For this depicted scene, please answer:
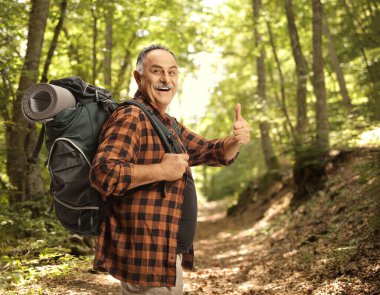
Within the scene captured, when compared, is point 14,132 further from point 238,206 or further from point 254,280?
point 238,206

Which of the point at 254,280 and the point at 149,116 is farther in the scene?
the point at 254,280

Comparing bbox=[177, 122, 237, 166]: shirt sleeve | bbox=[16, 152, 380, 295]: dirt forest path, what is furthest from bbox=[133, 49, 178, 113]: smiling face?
bbox=[16, 152, 380, 295]: dirt forest path

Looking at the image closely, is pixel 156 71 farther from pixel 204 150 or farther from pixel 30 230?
pixel 30 230

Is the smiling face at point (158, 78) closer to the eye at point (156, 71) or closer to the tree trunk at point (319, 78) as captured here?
the eye at point (156, 71)

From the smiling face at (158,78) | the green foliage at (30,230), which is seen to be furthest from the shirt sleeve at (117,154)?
the green foliage at (30,230)

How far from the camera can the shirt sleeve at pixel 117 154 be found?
226cm

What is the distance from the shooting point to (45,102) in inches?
97.1

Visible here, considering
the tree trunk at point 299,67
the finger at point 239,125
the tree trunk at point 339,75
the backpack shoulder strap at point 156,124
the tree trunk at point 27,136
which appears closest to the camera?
the backpack shoulder strap at point 156,124

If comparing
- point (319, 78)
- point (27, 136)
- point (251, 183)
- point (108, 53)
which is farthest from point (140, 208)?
point (251, 183)

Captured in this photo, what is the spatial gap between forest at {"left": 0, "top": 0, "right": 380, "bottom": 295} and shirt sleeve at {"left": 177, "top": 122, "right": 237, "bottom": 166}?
1.56 meters

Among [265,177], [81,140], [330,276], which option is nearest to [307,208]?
[330,276]

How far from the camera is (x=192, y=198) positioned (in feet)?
9.20

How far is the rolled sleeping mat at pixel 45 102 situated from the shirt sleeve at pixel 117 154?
0.94 feet

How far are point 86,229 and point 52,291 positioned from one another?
2.83 meters
